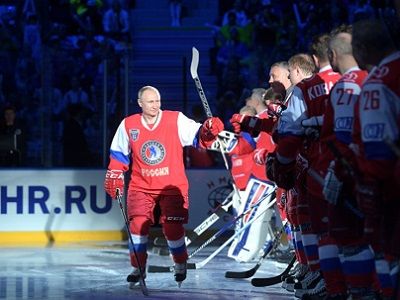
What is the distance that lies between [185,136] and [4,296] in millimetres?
1911

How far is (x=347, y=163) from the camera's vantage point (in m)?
5.75

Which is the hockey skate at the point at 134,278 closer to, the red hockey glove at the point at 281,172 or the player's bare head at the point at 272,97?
the player's bare head at the point at 272,97

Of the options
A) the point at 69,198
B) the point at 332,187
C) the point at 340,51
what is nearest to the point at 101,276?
the point at 69,198

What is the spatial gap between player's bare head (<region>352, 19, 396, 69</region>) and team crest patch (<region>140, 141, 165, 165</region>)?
3.78 meters

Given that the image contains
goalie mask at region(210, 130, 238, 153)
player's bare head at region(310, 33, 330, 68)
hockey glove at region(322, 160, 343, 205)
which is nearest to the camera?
hockey glove at region(322, 160, 343, 205)

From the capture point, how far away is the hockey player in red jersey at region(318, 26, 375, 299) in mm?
6004

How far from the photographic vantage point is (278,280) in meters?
9.24

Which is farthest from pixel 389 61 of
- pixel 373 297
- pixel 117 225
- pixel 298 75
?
pixel 117 225

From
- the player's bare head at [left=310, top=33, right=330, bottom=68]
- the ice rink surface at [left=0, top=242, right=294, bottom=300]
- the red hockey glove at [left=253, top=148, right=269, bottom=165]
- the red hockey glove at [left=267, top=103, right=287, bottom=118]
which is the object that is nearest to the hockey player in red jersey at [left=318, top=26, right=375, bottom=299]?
the player's bare head at [left=310, top=33, right=330, bottom=68]

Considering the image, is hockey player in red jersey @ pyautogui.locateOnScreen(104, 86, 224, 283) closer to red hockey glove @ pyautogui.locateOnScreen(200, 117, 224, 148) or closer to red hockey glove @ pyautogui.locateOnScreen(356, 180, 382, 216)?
red hockey glove @ pyautogui.locateOnScreen(200, 117, 224, 148)

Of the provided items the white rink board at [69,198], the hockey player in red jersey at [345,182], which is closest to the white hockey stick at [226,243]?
the white rink board at [69,198]

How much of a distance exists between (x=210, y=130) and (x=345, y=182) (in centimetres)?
316

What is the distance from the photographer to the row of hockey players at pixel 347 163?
5445mm

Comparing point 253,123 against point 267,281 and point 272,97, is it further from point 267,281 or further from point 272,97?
point 267,281
